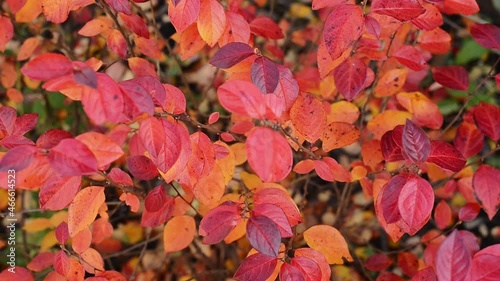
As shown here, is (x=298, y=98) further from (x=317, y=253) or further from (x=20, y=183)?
(x=20, y=183)

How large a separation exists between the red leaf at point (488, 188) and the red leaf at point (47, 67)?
0.89 m

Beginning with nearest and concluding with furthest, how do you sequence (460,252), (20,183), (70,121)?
1. (460,252)
2. (20,183)
3. (70,121)

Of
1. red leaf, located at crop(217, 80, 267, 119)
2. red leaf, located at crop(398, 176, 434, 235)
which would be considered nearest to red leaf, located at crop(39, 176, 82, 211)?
red leaf, located at crop(217, 80, 267, 119)

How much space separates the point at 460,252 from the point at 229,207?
42cm

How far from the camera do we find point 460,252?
2.39 ft

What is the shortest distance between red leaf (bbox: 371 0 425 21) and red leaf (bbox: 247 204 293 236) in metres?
0.40

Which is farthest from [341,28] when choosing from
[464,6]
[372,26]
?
[464,6]

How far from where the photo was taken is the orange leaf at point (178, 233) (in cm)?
121

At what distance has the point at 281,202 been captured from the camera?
100 cm

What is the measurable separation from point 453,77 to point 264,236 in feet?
2.34

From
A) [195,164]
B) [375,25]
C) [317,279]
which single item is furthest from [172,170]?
[375,25]

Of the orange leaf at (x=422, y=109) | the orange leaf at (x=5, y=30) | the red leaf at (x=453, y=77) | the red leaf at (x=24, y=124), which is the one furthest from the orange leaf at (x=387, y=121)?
the orange leaf at (x=5, y=30)

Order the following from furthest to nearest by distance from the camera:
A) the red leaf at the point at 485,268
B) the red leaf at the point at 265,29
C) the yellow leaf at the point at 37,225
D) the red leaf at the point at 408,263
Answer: the yellow leaf at the point at 37,225 < the red leaf at the point at 408,263 < the red leaf at the point at 265,29 < the red leaf at the point at 485,268

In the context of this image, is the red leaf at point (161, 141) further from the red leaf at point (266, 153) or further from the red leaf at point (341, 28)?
the red leaf at point (341, 28)
